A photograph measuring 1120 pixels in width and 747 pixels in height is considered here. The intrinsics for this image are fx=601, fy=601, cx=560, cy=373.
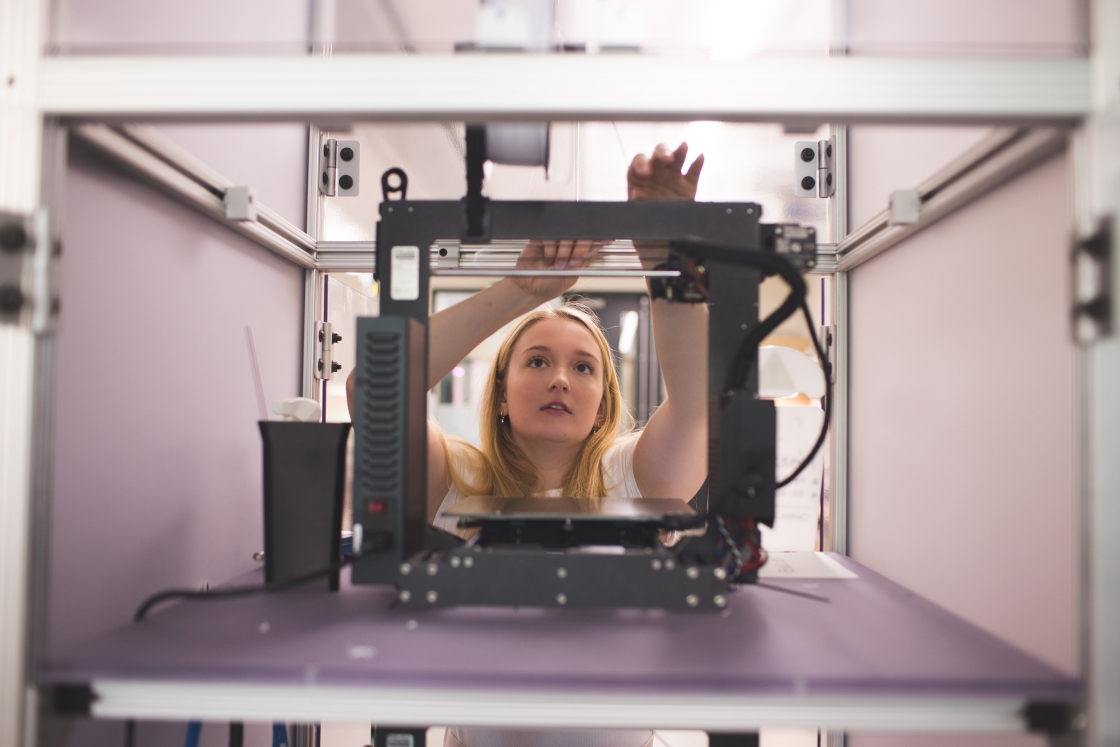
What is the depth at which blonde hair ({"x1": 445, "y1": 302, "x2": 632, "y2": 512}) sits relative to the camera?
1308mm

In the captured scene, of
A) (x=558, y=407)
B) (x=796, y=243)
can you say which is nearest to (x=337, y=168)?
(x=558, y=407)

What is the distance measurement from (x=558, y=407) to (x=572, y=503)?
50cm

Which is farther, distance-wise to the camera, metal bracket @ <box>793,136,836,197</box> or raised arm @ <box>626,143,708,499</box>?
metal bracket @ <box>793,136,836,197</box>

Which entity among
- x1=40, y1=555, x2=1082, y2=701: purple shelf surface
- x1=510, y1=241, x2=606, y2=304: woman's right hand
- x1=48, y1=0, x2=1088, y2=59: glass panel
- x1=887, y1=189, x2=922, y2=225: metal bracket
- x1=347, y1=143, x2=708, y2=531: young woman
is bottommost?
x1=40, y1=555, x2=1082, y2=701: purple shelf surface

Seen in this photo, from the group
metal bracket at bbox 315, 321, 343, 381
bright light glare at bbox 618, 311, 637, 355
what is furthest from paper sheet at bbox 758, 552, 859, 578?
bright light glare at bbox 618, 311, 637, 355

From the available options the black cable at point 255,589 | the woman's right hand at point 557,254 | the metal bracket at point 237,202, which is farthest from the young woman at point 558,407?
the black cable at point 255,589

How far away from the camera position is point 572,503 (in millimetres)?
767

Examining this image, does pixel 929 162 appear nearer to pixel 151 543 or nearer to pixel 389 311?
pixel 389 311

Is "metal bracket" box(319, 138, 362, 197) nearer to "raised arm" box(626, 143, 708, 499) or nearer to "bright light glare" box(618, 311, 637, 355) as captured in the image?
"raised arm" box(626, 143, 708, 499)

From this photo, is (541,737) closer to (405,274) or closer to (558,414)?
(558,414)

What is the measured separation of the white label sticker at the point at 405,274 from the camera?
697mm

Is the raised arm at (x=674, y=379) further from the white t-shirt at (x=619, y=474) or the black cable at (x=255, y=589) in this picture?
the black cable at (x=255, y=589)

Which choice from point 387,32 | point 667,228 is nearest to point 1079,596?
point 667,228

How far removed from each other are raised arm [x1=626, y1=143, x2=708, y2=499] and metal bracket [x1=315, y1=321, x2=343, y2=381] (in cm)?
61
